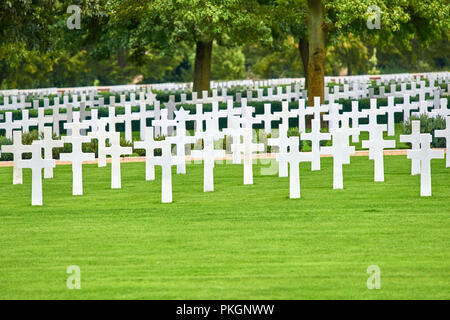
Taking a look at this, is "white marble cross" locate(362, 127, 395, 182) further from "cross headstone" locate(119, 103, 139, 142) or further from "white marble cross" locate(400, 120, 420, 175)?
"cross headstone" locate(119, 103, 139, 142)

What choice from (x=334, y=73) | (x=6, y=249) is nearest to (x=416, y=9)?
(x=6, y=249)

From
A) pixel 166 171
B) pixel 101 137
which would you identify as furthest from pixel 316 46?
pixel 166 171

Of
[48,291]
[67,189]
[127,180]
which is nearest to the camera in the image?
[48,291]

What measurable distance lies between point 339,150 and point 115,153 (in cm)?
362

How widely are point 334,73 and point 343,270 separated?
3615 inches

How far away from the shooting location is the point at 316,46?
31828 millimetres

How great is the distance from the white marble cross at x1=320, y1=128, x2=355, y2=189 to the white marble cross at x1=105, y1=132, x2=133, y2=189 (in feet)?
10.4

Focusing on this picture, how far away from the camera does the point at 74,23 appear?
38.5m

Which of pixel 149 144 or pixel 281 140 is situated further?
pixel 281 140

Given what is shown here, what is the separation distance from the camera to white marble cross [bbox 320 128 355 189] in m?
17.4

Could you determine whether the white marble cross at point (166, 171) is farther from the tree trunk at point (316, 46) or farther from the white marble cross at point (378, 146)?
the tree trunk at point (316, 46)

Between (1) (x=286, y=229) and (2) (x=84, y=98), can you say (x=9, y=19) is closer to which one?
(1) (x=286, y=229)

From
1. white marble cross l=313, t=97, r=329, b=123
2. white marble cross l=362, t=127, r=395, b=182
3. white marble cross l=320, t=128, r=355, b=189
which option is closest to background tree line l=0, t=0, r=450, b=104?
white marble cross l=313, t=97, r=329, b=123

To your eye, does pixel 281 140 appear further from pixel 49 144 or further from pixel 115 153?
pixel 49 144
